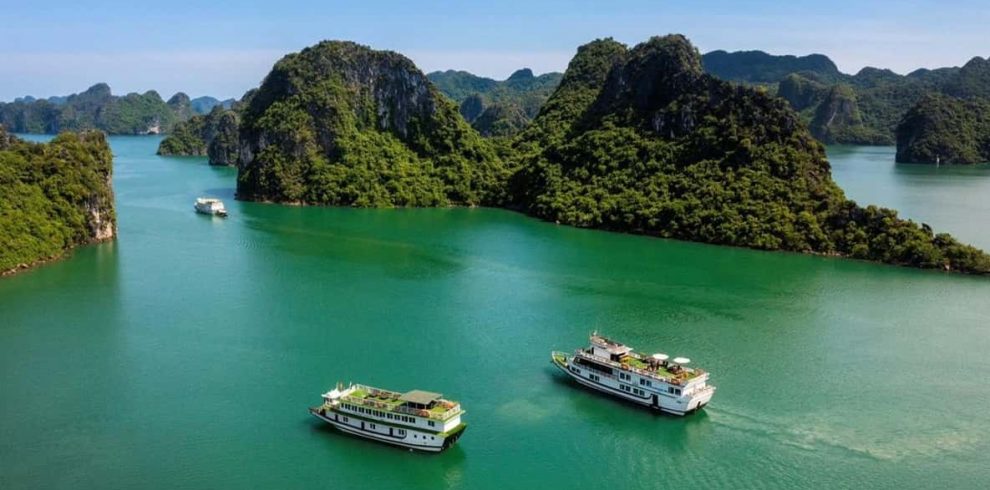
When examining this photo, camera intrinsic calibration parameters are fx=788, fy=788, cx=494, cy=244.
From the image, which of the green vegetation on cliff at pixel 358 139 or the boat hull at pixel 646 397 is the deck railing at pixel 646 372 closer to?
the boat hull at pixel 646 397

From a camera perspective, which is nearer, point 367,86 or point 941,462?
point 941,462

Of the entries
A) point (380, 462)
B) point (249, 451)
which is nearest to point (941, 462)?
point (380, 462)

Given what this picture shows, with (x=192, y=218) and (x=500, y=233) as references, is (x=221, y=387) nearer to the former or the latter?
(x=500, y=233)

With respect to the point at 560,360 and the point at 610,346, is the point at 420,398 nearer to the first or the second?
the point at 560,360

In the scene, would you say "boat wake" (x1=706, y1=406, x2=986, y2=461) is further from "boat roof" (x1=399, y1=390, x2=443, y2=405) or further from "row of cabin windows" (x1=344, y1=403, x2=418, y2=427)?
"row of cabin windows" (x1=344, y1=403, x2=418, y2=427)

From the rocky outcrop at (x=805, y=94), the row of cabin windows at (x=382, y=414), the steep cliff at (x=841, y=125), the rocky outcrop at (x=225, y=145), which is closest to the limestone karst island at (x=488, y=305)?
the row of cabin windows at (x=382, y=414)

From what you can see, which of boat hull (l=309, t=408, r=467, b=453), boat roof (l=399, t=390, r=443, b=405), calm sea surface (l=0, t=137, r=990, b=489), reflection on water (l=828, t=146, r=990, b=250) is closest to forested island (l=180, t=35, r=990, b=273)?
calm sea surface (l=0, t=137, r=990, b=489)
